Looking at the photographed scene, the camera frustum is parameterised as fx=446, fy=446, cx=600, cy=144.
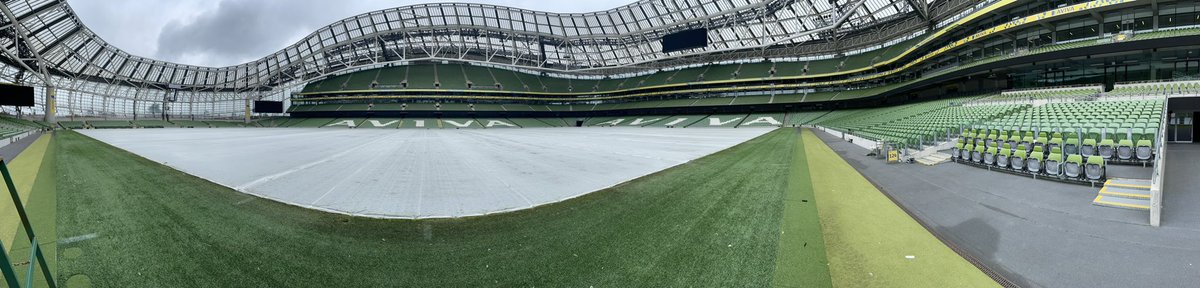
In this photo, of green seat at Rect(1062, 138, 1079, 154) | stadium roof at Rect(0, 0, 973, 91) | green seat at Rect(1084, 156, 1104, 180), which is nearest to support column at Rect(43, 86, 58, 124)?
stadium roof at Rect(0, 0, 973, 91)

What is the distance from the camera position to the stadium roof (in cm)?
4628

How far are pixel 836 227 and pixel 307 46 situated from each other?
79.9 meters

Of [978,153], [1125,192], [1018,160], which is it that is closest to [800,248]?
[1125,192]

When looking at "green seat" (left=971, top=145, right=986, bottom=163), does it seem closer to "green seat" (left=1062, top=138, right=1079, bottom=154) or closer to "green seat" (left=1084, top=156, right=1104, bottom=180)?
"green seat" (left=1062, top=138, right=1079, bottom=154)

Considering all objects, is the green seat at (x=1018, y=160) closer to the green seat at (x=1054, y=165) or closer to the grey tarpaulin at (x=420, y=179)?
the green seat at (x=1054, y=165)

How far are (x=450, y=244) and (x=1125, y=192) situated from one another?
1086cm

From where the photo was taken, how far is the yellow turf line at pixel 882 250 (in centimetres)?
411

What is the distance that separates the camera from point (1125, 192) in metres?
7.55

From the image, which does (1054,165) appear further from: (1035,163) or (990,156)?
(990,156)

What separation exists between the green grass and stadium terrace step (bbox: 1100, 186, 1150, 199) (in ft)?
17.8

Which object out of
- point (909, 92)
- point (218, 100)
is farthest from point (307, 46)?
point (909, 92)

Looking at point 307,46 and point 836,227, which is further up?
point 307,46

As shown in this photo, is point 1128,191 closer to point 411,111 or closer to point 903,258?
point 903,258

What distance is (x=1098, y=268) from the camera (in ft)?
14.6
